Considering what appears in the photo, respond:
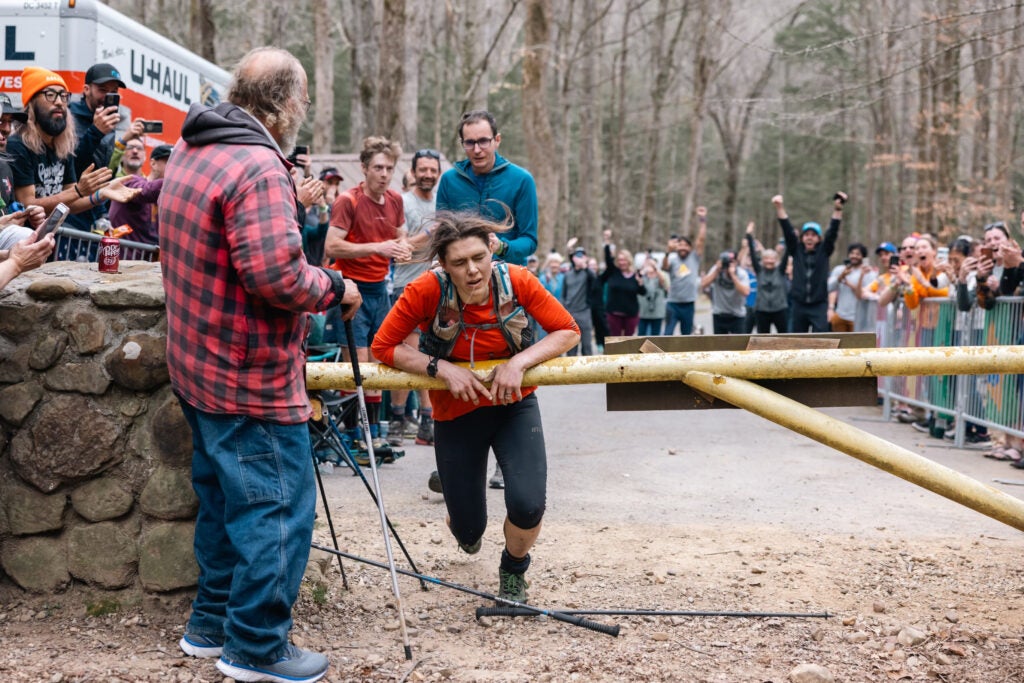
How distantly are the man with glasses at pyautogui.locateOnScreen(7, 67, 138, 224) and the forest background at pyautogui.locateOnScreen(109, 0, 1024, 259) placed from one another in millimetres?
6546

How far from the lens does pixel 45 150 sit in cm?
647

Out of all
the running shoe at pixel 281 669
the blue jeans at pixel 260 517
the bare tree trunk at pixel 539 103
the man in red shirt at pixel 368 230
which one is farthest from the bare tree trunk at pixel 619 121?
the running shoe at pixel 281 669

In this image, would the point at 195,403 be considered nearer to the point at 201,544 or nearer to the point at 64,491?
the point at 201,544

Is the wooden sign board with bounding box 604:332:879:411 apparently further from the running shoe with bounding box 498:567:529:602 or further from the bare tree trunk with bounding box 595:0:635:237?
the bare tree trunk with bounding box 595:0:635:237

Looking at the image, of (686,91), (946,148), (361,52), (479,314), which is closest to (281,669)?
(479,314)

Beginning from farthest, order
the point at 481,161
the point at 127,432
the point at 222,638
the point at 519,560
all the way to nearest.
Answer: the point at 481,161 → the point at 519,560 → the point at 127,432 → the point at 222,638

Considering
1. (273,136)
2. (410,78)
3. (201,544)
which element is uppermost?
(410,78)

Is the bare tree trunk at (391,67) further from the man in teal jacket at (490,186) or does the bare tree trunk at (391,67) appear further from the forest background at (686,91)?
the man in teal jacket at (490,186)

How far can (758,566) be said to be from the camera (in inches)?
210

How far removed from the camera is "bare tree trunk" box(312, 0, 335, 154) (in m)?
21.5

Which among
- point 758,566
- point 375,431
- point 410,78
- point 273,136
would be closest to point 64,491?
point 273,136

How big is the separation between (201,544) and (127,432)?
1.98ft

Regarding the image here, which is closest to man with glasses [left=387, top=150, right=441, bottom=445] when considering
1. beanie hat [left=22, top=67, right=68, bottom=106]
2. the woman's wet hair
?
beanie hat [left=22, top=67, right=68, bottom=106]

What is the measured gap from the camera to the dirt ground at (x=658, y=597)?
4.00m
